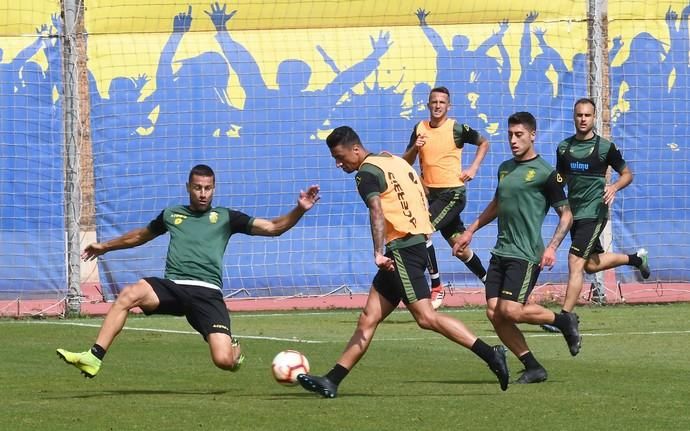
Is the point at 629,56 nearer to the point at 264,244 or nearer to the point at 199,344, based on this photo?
the point at 264,244

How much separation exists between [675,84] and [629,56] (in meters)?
0.77

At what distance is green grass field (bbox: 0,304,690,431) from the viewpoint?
8.67m

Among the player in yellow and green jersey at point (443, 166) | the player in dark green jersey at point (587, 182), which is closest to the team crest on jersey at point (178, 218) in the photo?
the player in dark green jersey at point (587, 182)

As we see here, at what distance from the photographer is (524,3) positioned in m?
19.3

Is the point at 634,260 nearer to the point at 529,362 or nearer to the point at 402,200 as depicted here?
the point at 529,362

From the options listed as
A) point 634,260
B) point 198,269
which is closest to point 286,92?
point 634,260

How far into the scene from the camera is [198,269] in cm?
1072

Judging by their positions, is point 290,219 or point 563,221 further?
point 563,221

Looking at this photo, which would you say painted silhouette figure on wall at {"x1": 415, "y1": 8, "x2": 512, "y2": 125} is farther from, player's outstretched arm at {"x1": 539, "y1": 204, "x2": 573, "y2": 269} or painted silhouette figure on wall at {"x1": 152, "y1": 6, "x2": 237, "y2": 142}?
player's outstretched arm at {"x1": 539, "y1": 204, "x2": 573, "y2": 269}

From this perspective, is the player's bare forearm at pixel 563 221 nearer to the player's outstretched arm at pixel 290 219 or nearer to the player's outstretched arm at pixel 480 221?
the player's outstretched arm at pixel 480 221

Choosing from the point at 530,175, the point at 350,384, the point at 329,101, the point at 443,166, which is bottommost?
the point at 350,384

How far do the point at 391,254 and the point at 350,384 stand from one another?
115cm

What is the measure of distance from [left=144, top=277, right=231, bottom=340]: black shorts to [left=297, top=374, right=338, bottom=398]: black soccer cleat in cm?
95

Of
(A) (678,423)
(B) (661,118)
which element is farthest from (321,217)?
(A) (678,423)
